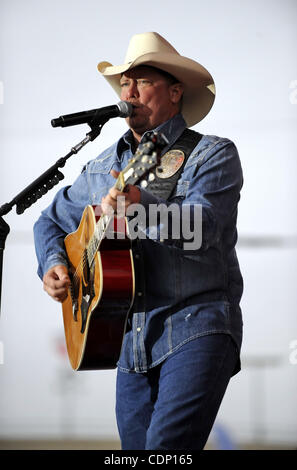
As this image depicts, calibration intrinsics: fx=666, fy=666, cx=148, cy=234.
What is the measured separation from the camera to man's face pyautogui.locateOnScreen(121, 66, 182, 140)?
2090 mm

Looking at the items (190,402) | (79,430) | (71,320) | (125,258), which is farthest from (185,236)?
(79,430)

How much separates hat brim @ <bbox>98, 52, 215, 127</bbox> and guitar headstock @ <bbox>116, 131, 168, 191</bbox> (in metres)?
0.58

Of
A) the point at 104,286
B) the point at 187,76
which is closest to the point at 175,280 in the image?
the point at 104,286

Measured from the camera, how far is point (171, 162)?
6.64 feet

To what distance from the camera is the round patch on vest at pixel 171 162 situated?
1998 millimetres

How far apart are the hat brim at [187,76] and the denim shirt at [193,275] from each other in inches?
10.7

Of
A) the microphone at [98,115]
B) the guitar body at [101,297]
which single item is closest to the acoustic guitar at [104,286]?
the guitar body at [101,297]

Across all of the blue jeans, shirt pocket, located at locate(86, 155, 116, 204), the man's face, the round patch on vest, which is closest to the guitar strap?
the round patch on vest

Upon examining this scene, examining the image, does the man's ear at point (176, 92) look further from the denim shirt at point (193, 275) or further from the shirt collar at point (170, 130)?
the denim shirt at point (193, 275)

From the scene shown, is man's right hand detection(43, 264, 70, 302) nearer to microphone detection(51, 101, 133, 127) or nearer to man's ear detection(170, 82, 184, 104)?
microphone detection(51, 101, 133, 127)

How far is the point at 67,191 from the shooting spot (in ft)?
7.84

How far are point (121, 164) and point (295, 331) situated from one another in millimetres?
1795
